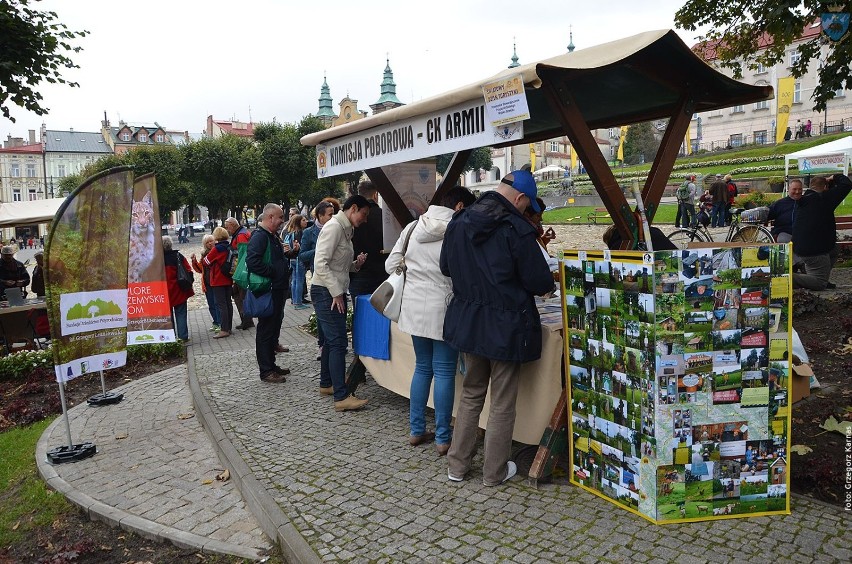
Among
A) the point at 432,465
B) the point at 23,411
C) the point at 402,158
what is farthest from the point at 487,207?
the point at 23,411

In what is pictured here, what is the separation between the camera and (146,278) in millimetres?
6578

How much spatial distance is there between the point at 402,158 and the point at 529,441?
2.32m

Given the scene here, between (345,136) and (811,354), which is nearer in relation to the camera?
(345,136)

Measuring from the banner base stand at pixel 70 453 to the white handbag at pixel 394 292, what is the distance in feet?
9.88

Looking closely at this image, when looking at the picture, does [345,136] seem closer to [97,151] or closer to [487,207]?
[487,207]

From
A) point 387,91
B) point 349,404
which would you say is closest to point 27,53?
point 349,404

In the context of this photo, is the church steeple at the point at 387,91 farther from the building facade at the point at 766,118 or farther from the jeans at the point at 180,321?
the jeans at the point at 180,321

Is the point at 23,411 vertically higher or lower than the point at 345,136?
lower

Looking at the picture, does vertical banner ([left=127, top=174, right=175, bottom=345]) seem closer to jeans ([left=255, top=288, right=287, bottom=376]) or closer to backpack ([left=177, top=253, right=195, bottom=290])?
jeans ([left=255, top=288, right=287, bottom=376])

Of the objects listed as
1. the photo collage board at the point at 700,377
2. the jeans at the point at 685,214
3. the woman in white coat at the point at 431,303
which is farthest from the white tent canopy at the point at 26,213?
the jeans at the point at 685,214

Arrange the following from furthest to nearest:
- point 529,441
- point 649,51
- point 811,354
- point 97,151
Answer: point 97,151 → point 811,354 → point 529,441 → point 649,51

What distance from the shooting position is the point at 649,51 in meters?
3.79

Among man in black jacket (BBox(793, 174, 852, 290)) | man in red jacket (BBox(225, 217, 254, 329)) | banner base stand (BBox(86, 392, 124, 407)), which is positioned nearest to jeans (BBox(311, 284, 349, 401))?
banner base stand (BBox(86, 392, 124, 407))

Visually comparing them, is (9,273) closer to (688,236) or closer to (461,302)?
(461,302)
